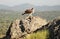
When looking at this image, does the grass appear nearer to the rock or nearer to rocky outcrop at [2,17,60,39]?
rocky outcrop at [2,17,60,39]

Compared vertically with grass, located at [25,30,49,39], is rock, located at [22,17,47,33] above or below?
above

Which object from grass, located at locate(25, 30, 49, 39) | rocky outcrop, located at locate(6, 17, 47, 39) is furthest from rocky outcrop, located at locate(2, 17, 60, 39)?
grass, located at locate(25, 30, 49, 39)

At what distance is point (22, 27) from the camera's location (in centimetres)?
1786

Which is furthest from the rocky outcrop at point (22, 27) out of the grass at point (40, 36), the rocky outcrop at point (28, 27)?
the grass at point (40, 36)

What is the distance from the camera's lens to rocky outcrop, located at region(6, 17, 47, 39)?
17.1m

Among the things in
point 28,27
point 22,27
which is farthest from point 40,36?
point 22,27

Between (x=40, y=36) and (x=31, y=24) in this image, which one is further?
(x=31, y=24)

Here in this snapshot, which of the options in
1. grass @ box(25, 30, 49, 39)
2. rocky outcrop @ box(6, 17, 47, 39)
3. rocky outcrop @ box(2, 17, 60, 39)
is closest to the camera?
grass @ box(25, 30, 49, 39)

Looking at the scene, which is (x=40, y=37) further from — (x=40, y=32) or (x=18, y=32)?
(x=18, y=32)

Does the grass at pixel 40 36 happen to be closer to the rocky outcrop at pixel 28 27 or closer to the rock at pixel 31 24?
the rocky outcrop at pixel 28 27

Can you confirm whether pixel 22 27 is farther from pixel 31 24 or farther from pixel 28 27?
pixel 31 24

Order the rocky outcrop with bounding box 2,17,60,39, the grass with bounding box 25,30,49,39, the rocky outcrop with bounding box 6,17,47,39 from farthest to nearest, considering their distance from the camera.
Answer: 1. the rocky outcrop with bounding box 6,17,47,39
2. the rocky outcrop with bounding box 2,17,60,39
3. the grass with bounding box 25,30,49,39

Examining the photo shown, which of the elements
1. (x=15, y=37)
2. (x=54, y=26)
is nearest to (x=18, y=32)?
(x=15, y=37)

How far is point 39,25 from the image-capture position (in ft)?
63.7
